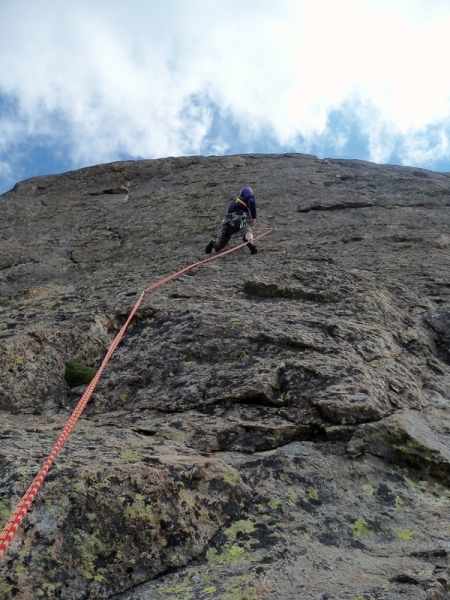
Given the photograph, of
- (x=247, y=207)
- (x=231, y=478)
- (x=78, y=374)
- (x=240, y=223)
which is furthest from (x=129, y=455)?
(x=247, y=207)

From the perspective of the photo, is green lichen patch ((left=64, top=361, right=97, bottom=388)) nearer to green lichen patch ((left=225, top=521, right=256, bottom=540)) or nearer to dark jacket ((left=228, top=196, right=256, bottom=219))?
green lichen patch ((left=225, top=521, right=256, bottom=540))

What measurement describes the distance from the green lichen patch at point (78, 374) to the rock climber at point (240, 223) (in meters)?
5.20

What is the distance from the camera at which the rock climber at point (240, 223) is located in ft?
38.7

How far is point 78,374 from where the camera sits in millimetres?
6879

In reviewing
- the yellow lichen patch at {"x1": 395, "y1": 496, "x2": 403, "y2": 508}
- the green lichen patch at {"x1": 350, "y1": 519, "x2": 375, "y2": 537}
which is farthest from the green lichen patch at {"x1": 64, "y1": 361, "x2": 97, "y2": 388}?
the yellow lichen patch at {"x1": 395, "y1": 496, "x2": 403, "y2": 508}

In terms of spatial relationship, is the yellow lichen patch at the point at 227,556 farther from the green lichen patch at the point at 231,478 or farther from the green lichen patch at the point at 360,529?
the green lichen patch at the point at 360,529

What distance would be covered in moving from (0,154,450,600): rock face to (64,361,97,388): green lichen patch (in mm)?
122

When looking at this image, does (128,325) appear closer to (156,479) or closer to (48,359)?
(48,359)

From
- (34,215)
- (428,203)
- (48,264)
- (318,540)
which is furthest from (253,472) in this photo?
(34,215)

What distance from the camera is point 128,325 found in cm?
796

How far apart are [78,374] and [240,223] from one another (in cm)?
647

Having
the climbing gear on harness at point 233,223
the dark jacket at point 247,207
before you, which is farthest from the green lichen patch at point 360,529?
the dark jacket at point 247,207

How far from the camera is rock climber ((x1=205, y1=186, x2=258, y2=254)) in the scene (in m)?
11.8

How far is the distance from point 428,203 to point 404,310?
6.25 m
